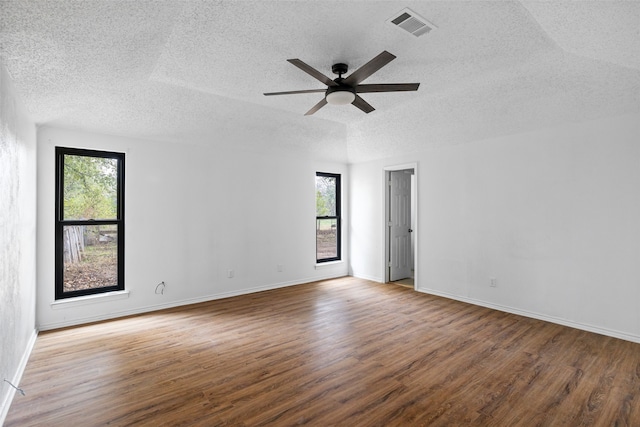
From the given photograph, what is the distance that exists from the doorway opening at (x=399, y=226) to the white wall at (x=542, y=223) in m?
0.67

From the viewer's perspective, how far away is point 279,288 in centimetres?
591

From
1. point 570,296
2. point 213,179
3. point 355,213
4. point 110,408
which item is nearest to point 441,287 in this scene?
point 570,296

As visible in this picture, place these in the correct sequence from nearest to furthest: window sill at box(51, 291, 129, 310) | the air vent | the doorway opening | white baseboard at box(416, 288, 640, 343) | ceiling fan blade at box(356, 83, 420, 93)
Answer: the air vent, ceiling fan blade at box(356, 83, 420, 93), white baseboard at box(416, 288, 640, 343), window sill at box(51, 291, 129, 310), the doorway opening

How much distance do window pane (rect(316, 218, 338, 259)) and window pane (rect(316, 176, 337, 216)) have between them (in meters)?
0.18

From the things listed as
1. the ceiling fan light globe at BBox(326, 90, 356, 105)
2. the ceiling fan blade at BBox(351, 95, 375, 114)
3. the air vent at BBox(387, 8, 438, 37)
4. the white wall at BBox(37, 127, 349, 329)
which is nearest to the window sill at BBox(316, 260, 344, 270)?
the white wall at BBox(37, 127, 349, 329)

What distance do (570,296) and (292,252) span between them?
13.4 feet

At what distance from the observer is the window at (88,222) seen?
4059 millimetres

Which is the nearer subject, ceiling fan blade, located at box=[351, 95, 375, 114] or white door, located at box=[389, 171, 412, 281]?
ceiling fan blade, located at box=[351, 95, 375, 114]

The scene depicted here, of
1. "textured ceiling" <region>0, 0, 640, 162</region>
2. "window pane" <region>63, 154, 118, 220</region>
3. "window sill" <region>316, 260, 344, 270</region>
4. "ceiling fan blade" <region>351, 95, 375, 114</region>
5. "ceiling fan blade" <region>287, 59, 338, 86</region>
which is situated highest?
"textured ceiling" <region>0, 0, 640, 162</region>

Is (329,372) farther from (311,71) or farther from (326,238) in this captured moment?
(326,238)

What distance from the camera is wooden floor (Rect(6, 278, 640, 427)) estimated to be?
7.59 feet

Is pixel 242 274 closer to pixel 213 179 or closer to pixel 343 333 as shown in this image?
pixel 213 179

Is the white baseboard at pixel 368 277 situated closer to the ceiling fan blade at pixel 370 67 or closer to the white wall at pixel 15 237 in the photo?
the ceiling fan blade at pixel 370 67

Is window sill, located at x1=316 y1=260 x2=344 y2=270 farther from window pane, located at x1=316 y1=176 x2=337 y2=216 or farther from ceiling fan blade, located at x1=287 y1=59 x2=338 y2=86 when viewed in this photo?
ceiling fan blade, located at x1=287 y1=59 x2=338 y2=86
